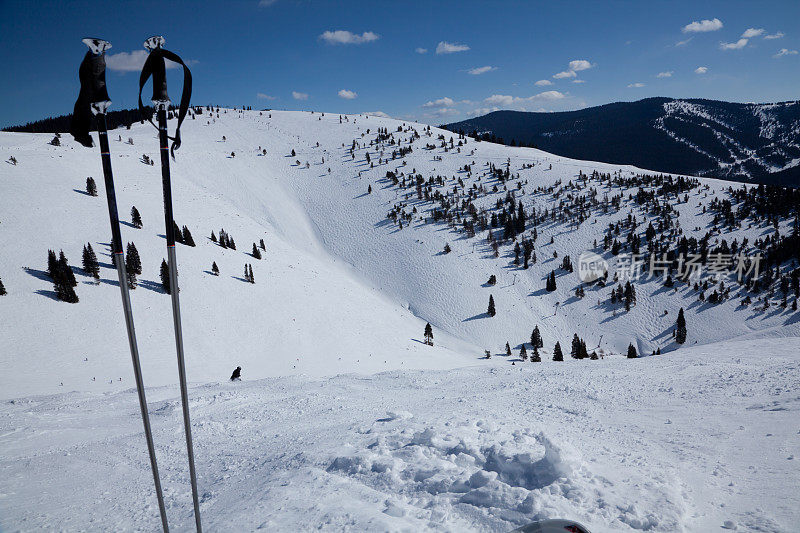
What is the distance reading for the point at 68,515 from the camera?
6.31 meters

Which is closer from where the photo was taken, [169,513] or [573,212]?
[169,513]

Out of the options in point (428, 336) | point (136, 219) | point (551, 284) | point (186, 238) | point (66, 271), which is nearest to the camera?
point (66, 271)

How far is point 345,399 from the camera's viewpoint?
12.4m

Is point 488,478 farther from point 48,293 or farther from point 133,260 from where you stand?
point 133,260

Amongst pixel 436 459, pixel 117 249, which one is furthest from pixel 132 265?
pixel 436 459

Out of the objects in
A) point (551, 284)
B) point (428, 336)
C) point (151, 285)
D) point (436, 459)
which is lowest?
point (428, 336)

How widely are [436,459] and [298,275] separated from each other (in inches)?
1330

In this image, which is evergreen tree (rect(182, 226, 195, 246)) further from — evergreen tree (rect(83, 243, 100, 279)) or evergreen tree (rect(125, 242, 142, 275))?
evergreen tree (rect(83, 243, 100, 279))

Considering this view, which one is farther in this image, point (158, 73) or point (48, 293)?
point (48, 293)

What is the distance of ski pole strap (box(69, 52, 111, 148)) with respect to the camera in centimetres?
387

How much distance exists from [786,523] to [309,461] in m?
7.84

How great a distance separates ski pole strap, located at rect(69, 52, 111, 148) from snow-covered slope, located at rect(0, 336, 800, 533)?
5.99 meters

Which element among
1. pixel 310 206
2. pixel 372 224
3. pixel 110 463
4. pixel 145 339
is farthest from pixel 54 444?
pixel 310 206

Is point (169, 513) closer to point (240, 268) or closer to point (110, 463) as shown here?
point (110, 463)
